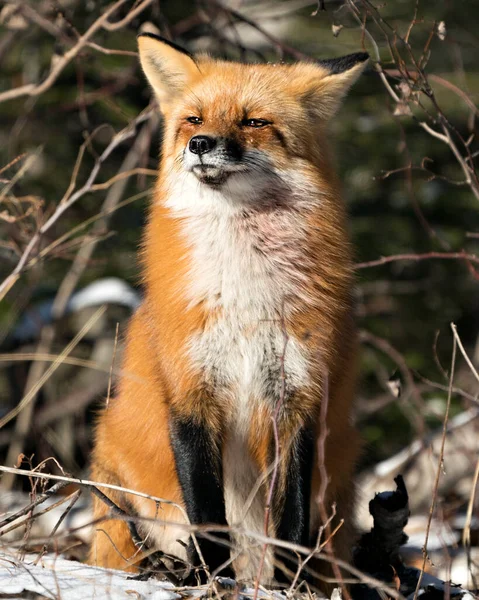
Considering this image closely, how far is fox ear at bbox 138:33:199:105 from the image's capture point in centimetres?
393

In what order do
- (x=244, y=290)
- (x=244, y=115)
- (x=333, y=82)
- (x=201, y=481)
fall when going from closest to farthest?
(x=201, y=481) → (x=244, y=290) → (x=244, y=115) → (x=333, y=82)

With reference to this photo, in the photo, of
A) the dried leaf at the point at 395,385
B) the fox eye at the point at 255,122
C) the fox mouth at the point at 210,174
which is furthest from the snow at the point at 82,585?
the fox eye at the point at 255,122

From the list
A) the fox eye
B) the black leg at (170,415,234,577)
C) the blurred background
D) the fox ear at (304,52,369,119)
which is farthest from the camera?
the blurred background

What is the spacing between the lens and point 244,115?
3.67m

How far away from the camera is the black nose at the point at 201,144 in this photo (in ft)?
11.2

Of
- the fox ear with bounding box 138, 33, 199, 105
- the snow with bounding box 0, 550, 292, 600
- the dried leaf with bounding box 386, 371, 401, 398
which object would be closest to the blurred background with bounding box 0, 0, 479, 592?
the fox ear with bounding box 138, 33, 199, 105

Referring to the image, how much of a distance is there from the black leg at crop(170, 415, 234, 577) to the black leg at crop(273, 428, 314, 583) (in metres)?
0.28

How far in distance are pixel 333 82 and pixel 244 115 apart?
539 millimetres

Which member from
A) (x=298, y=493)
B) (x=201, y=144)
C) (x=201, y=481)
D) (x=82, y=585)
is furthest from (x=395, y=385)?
(x=82, y=585)

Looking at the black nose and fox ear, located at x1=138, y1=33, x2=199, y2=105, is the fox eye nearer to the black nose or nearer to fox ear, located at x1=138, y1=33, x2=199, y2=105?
the black nose

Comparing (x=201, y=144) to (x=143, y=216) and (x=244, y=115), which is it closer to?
(x=244, y=115)

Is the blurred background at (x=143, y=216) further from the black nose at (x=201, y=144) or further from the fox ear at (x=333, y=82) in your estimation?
the black nose at (x=201, y=144)

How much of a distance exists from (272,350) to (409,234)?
6194 mm

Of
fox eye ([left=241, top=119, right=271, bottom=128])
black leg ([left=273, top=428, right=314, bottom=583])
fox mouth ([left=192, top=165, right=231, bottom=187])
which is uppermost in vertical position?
fox eye ([left=241, top=119, right=271, bottom=128])
